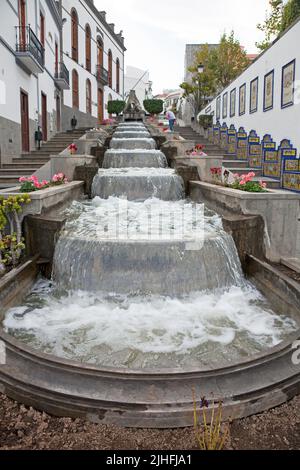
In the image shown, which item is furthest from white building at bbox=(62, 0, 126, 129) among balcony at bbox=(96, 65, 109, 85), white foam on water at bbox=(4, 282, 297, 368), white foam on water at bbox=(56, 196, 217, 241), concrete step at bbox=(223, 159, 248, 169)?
white foam on water at bbox=(4, 282, 297, 368)

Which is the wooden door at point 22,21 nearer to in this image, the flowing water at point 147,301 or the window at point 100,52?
the flowing water at point 147,301

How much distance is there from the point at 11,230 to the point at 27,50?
11.3 m

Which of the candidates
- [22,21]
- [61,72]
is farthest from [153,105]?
[22,21]

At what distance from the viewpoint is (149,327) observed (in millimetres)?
4230

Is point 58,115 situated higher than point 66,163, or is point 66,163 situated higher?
point 58,115

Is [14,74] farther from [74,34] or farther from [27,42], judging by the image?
[74,34]

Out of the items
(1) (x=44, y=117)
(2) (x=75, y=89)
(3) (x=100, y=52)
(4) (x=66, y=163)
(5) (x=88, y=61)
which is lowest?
(4) (x=66, y=163)

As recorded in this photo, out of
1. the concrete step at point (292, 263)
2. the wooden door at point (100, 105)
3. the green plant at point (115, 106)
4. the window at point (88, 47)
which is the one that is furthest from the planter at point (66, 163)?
the wooden door at point (100, 105)

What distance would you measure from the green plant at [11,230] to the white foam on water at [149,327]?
75cm

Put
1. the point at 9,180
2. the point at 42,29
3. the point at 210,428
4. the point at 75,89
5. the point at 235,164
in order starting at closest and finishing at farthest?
the point at 210,428 → the point at 9,180 → the point at 235,164 → the point at 42,29 → the point at 75,89

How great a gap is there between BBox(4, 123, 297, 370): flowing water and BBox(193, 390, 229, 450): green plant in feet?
1.61

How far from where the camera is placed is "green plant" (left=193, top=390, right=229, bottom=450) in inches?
95.7

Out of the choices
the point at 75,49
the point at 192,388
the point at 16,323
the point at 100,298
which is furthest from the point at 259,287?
the point at 75,49
